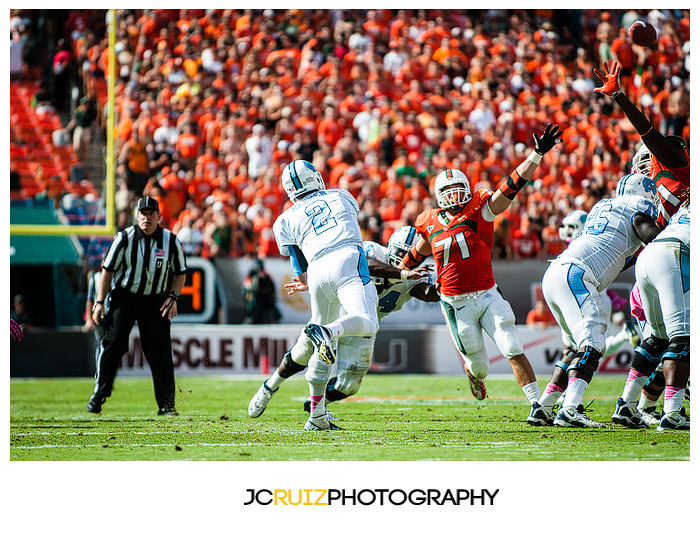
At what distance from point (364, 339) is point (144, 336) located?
167cm

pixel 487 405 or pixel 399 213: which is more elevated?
pixel 399 213

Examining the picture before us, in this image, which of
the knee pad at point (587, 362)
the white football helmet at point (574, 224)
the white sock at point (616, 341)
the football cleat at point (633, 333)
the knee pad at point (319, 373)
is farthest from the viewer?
the white sock at point (616, 341)

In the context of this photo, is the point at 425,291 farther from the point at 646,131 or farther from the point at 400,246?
the point at 646,131

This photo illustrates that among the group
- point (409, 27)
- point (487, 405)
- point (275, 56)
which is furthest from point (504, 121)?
point (487, 405)

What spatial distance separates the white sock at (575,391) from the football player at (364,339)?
1.10 metres

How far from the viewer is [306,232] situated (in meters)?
5.39

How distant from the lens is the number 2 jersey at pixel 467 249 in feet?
17.6

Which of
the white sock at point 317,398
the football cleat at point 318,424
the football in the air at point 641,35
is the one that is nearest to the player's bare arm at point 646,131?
the football in the air at point 641,35

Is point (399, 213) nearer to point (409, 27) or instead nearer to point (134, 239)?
point (409, 27)

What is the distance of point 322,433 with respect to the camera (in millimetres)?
5211

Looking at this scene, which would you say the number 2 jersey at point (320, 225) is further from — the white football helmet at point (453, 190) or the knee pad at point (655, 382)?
the knee pad at point (655, 382)

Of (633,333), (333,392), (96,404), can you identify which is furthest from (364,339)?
(633,333)

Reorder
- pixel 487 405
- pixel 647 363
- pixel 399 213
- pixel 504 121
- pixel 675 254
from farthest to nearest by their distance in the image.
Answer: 1. pixel 504 121
2. pixel 399 213
3. pixel 487 405
4. pixel 647 363
5. pixel 675 254

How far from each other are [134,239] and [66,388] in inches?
119
